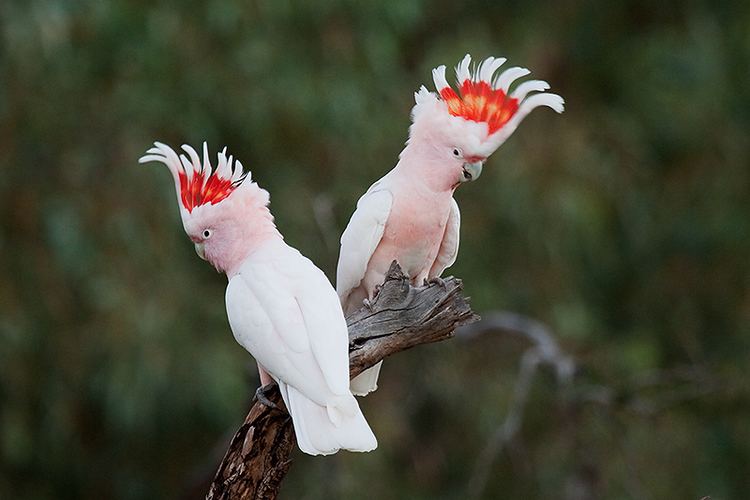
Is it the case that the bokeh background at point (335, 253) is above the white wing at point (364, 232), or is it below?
above

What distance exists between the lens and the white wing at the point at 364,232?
106 inches

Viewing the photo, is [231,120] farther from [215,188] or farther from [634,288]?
[215,188]

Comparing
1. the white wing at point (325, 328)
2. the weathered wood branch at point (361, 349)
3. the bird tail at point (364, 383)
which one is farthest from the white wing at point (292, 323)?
the bird tail at point (364, 383)

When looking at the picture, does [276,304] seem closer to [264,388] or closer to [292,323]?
[292,323]

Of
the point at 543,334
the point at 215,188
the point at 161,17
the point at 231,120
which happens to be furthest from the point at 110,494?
the point at 215,188

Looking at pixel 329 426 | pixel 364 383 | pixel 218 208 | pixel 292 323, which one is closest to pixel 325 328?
pixel 292 323

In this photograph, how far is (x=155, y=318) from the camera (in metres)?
5.23

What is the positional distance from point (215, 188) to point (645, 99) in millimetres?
5156

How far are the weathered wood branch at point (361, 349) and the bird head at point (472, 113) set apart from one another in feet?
0.77

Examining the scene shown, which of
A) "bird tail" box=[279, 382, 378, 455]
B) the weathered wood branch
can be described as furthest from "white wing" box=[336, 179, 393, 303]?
"bird tail" box=[279, 382, 378, 455]

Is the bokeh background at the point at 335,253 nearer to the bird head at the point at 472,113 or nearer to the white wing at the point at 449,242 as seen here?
the white wing at the point at 449,242

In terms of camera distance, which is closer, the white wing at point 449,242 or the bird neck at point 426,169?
the bird neck at point 426,169

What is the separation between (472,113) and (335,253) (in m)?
2.46

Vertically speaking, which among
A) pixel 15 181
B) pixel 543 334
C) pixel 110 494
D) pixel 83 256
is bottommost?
pixel 543 334
